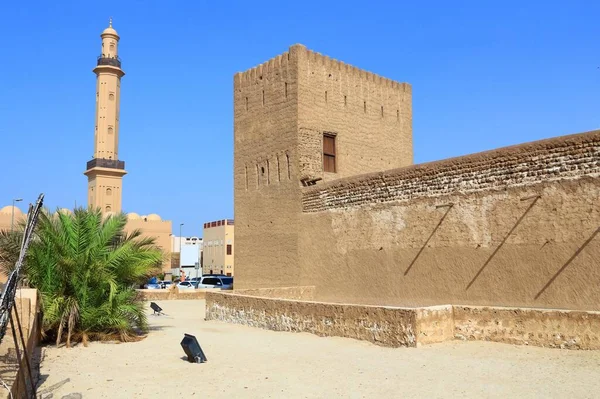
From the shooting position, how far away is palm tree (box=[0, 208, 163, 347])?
11367 millimetres

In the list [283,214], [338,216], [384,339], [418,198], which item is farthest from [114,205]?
[384,339]

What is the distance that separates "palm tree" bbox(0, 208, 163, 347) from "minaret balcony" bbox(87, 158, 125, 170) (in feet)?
93.7

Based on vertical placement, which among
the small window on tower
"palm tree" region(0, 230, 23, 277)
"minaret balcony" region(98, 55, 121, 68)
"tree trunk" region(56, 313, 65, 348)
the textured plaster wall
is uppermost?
"minaret balcony" region(98, 55, 121, 68)

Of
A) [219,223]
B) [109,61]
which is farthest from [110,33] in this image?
[219,223]

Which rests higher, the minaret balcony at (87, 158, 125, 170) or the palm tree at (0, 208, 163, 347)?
the minaret balcony at (87, 158, 125, 170)

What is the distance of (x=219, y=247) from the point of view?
203 ft

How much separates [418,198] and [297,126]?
566cm

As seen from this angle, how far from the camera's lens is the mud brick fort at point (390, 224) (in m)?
10.6

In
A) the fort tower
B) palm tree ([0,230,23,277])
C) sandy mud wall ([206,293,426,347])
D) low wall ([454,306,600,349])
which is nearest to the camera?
low wall ([454,306,600,349])

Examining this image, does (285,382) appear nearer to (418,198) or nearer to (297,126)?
(418,198)

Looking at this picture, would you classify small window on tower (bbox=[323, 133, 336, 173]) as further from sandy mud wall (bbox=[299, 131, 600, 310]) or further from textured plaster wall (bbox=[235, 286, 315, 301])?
textured plaster wall (bbox=[235, 286, 315, 301])

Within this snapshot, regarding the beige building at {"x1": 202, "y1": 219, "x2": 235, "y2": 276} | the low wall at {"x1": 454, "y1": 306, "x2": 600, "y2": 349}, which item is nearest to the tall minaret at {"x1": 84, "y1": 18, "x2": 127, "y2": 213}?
the beige building at {"x1": 202, "y1": 219, "x2": 235, "y2": 276}

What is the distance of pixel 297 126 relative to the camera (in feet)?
60.5

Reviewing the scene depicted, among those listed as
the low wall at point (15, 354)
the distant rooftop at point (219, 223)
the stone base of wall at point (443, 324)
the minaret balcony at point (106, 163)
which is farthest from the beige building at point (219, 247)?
the low wall at point (15, 354)
